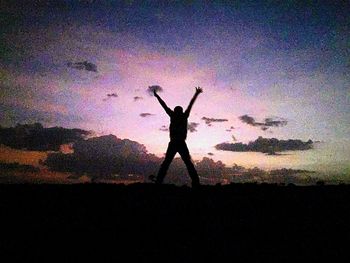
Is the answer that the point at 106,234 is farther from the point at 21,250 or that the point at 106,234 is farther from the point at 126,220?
the point at 21,250

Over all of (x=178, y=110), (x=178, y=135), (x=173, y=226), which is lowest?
(x=173, y=226)

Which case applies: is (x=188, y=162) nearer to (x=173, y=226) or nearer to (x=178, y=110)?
(x=178, y=110)

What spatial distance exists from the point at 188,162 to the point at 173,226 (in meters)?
3.42

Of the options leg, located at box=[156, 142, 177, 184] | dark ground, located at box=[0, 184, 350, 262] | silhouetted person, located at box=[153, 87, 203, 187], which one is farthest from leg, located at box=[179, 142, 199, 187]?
dark ground, located at box=[0, 184, 350, 262]

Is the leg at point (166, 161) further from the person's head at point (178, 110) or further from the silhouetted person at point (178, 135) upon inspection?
the person's head at point (178, 110)

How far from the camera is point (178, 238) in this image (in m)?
6.45

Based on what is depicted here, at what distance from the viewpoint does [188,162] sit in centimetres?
1041

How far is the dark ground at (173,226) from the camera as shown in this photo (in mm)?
5762

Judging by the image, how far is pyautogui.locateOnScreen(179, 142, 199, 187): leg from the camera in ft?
33.8

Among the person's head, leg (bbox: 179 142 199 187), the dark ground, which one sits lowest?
the dark ground

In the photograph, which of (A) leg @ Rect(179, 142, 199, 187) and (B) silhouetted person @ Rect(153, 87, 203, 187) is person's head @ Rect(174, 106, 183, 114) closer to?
(B) silhouetted person @ Rect(153, 87, 203, 187)

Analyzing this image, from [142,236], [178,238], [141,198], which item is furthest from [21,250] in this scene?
[141,198]

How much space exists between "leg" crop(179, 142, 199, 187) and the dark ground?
1.57ft

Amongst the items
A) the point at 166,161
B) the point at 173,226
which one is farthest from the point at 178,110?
the point at 173,226
